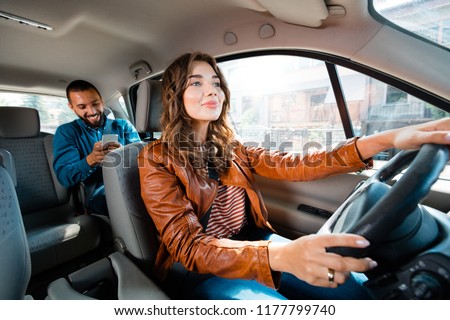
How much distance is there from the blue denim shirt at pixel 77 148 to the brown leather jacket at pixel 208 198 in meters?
1.01

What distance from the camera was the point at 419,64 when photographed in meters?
1.25

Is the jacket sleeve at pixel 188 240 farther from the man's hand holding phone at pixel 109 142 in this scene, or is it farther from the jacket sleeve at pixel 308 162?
the man's hand holding phone at pixel 109 142

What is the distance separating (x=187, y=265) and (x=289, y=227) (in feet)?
3.47

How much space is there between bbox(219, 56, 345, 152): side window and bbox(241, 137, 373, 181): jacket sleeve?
43 centimetres

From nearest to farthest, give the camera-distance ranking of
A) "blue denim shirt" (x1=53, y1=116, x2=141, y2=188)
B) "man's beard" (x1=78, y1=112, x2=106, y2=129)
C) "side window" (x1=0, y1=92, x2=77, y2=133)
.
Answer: "blue denim shirt" (x1=53, y1=116, x2=141, y2=188) → "man's beard" (x1=78, y1=112, x2=106, y2=129) → "side window" (x1=0, y1=92, x2=77, y2=133)

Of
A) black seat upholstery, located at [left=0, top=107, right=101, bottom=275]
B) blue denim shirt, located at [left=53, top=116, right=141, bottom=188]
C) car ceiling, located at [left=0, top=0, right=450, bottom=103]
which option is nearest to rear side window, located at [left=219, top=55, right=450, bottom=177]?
car ceiling, located at [left=0, top=0, right=450, bottom=103]

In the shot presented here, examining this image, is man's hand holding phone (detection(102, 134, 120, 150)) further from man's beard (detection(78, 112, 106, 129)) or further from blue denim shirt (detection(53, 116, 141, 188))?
man's beard (detection(78, 112, 106, 129))

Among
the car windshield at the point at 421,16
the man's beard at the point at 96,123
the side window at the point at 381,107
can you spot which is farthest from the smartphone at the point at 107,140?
the car windshield at the point at 421,16

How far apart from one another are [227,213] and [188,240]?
0.35 m

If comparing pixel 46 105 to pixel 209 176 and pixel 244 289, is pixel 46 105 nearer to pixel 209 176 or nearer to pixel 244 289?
pixel 209 176

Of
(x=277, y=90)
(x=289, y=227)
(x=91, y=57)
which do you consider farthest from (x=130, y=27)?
(x=289, y=227)

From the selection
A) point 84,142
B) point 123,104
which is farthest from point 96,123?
point 123,104

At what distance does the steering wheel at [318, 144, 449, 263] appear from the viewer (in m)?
0.53

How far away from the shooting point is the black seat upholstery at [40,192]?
1.75 m
